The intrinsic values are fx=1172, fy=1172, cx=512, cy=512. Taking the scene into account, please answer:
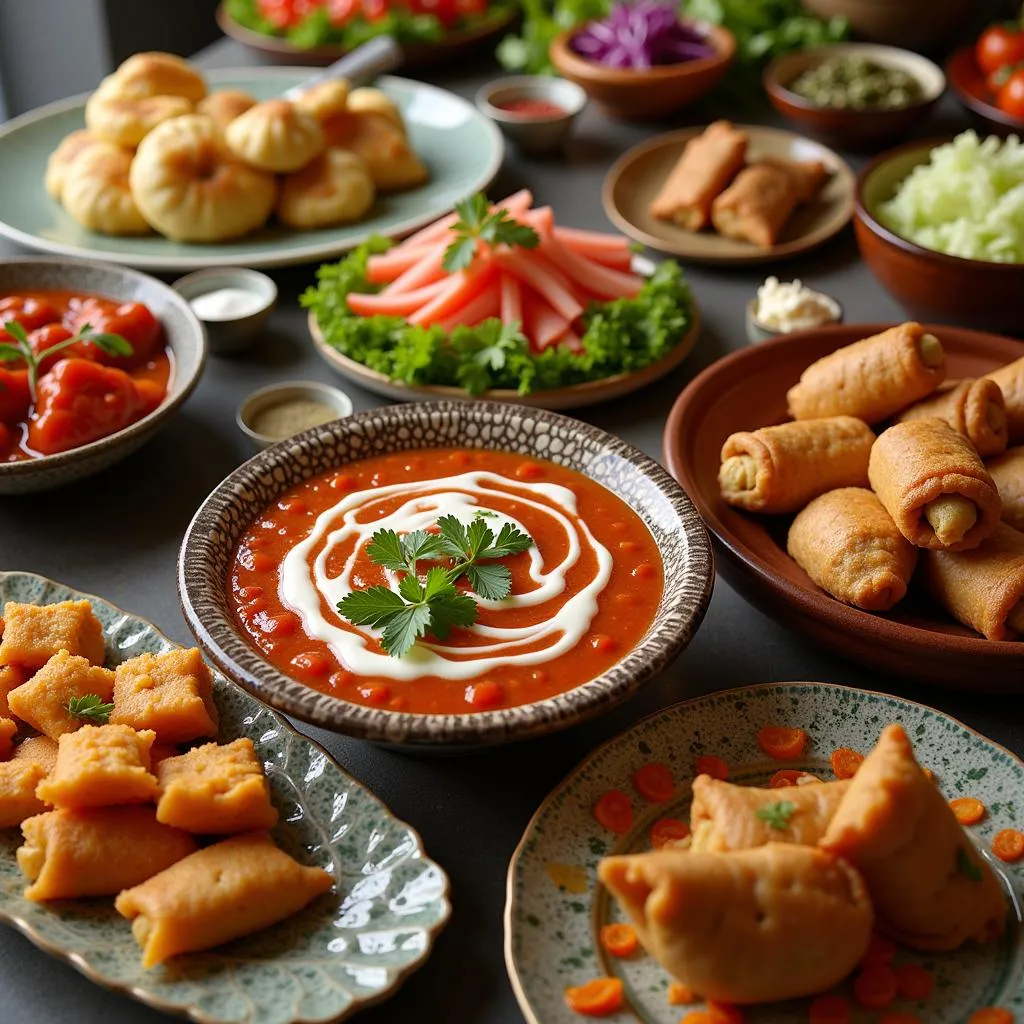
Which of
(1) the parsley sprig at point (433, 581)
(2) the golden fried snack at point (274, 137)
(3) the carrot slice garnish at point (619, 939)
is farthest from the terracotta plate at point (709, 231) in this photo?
(3) the carrot slice garnish at point (619, 939)

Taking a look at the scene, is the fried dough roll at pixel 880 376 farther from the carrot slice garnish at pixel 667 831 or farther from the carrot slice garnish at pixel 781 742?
the carrot slice garnish at pixel 667 831

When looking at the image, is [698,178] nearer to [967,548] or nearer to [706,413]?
[706,413]

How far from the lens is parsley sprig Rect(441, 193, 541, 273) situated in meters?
3.34

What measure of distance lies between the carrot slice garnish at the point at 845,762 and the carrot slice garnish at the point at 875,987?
0.39m

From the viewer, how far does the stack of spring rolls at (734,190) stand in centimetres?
404

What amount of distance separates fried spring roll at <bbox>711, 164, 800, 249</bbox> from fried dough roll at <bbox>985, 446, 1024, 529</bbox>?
1.61 meters

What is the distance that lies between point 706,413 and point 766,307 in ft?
2.39

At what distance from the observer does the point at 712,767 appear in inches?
82.7

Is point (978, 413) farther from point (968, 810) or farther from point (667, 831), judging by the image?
point (667, 831)

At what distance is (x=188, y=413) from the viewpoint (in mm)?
3420

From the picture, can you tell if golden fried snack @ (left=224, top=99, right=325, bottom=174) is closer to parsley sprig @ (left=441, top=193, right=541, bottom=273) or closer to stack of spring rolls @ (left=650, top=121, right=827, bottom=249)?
parsley sprig @ (left=441, top=193, right=541, bottom=273)

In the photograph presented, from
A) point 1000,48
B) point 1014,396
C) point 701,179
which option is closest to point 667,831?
point 1014,396

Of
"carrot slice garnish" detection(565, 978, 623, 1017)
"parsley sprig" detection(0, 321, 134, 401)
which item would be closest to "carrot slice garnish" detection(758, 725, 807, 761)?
"carrot slice garnish" detection(565, 978, 623, 1017)

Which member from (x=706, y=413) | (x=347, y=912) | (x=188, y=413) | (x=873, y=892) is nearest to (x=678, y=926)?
(x=873, y=892)
